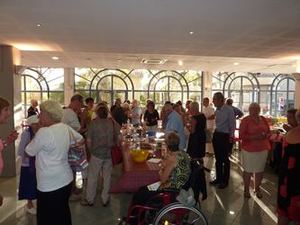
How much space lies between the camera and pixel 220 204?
4.50 metres

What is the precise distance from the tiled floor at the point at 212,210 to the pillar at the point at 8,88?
81 centimetres

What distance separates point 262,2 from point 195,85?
1299 centimetres

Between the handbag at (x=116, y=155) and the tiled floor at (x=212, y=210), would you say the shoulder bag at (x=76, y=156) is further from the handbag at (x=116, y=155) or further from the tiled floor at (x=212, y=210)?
the handbag at (x=116, y=155)

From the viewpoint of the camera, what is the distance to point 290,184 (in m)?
2.68

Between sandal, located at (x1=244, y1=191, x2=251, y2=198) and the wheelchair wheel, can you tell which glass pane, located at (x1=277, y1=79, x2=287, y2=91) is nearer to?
sandal, located at (x1=244, y1=191, x2=251, y2=198)

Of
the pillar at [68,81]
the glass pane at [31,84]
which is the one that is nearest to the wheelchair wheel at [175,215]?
the pillar at [68,81]

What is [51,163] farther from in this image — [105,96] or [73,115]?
[105,96]

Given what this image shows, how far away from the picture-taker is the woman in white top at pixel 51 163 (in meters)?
2.59

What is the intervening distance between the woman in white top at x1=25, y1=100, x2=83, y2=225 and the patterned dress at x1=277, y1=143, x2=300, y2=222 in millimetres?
1843

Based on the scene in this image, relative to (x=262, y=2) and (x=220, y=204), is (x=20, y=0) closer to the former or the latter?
A: (x=262, y=2)

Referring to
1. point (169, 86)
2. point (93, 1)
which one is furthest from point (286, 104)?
point (93, 1)

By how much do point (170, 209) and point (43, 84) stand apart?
44.3ft

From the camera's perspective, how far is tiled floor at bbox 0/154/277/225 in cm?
393

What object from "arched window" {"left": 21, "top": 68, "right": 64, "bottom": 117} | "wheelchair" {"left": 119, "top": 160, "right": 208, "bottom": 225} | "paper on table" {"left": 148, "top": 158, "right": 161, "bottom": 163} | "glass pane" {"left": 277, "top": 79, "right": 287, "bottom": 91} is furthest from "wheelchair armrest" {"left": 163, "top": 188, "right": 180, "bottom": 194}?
"glass pane" {"left": 277, "top": 79, "right": 287, "bottom": 91}
